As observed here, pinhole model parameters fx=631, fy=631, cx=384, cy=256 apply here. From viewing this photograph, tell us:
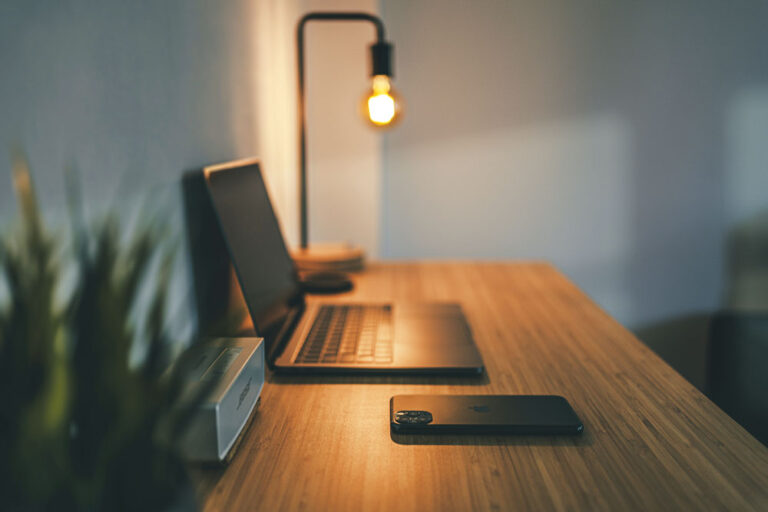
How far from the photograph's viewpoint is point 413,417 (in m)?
0.75

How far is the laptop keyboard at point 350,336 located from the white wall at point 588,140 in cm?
109

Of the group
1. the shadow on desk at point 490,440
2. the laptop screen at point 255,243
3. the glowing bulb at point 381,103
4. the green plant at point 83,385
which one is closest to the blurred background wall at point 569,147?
the glowing bulb at point 381,103

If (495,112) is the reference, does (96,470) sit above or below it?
below

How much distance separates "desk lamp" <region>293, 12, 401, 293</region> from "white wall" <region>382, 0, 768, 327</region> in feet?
2.11

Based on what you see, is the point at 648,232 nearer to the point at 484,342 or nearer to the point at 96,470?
the point at 484,342

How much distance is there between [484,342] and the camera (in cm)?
108

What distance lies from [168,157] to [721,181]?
201 cm

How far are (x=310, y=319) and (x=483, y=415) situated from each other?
1.61 feet

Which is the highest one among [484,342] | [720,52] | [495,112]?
[720,52]

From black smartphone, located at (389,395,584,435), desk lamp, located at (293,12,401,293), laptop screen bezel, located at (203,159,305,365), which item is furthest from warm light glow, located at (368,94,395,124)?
black smartphone, located at (389,395,584,435)

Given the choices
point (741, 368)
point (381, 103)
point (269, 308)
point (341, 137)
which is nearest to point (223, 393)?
point (269, 308)

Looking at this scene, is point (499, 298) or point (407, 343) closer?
point (407, 343)

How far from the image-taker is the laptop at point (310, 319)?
0.95 m

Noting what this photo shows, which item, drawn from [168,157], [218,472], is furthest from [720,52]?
[218,472]
